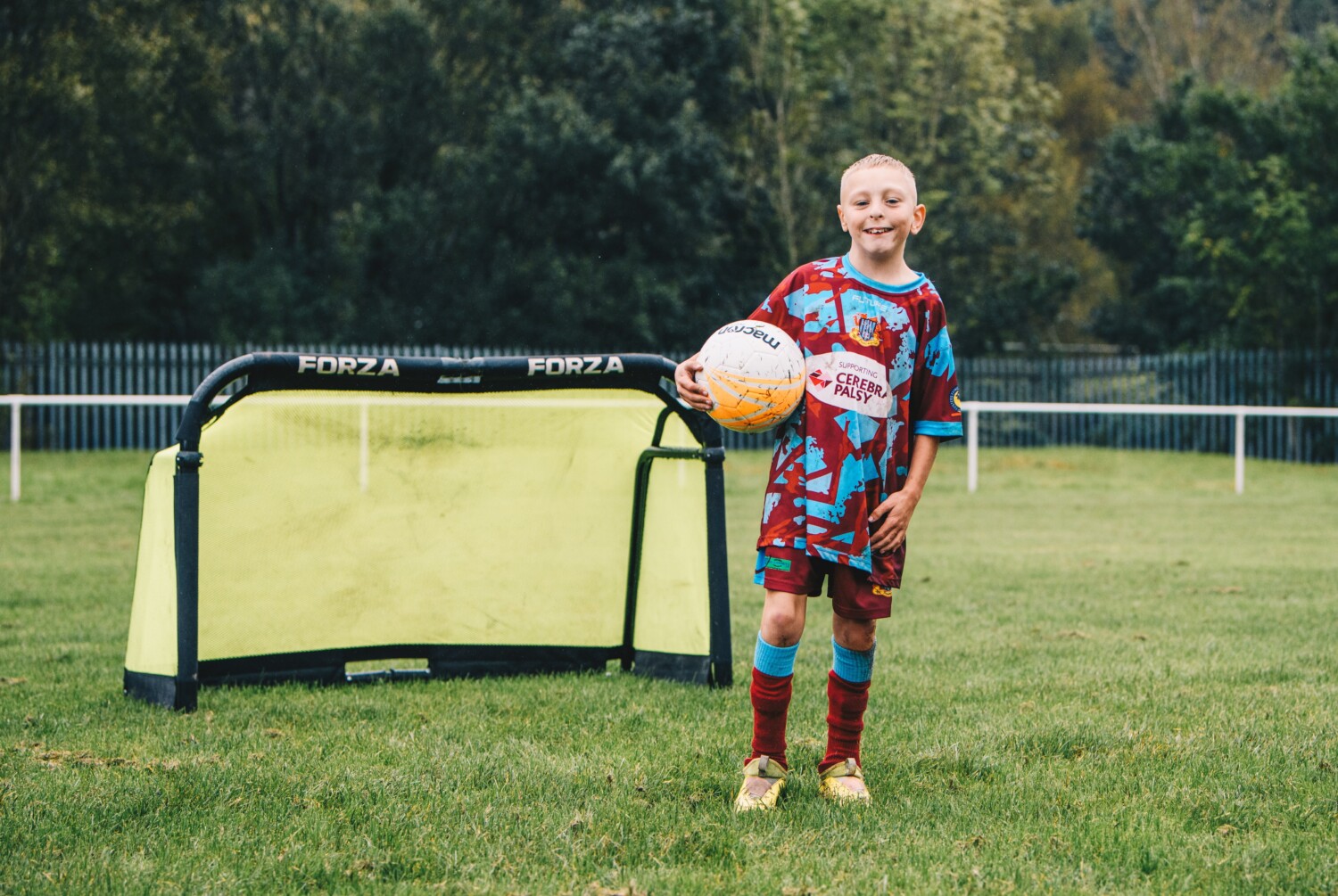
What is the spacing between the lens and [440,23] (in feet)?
113

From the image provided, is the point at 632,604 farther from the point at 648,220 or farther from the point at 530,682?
the point at 648,220

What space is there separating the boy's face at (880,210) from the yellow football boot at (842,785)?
1484 millimetres

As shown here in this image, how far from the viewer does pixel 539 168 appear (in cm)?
3117

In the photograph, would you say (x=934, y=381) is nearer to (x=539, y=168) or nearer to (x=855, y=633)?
(x=855, y=633)

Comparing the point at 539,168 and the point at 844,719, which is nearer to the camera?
the point at 844,719

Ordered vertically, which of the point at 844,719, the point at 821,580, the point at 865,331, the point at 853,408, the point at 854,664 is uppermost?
the point at 865,331

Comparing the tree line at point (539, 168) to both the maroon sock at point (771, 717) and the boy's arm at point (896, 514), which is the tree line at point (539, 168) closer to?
the boy's arm at point (896, 514)

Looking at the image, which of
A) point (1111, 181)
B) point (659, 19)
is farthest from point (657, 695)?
point (1111, 181)

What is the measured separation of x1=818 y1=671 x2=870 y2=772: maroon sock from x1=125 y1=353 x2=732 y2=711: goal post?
1.56 metres

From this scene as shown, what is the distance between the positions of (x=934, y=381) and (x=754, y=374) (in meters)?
0.56

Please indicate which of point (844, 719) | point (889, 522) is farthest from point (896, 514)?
point (844, 719)

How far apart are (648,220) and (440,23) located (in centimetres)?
774

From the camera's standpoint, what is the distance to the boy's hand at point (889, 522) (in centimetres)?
394

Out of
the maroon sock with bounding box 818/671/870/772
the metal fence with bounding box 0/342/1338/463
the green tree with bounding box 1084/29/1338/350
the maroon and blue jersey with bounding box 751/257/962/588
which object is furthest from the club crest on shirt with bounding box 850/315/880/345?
the green tree with bounding box 1084/29/1338/350
